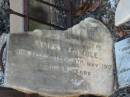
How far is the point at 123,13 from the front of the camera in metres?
5.25

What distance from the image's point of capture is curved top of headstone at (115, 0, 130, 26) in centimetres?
518

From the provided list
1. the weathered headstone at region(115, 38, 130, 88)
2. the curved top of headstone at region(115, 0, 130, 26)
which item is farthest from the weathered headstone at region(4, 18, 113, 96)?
the curved top of headstone at region(115, 0, 130, 26)

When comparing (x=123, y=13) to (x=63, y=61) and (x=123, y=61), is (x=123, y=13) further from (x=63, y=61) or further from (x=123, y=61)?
(x=63, y=61)

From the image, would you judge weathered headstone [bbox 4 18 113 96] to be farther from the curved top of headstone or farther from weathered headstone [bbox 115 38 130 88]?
Answer: the curved top of headstone

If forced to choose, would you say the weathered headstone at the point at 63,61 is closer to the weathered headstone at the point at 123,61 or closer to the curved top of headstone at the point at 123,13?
the weathered headstone at the point at 123,61

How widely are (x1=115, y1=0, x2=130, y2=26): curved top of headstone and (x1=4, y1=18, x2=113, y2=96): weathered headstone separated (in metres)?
0.41

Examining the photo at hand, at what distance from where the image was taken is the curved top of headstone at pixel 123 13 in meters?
5.18

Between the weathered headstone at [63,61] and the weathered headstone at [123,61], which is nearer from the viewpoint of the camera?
the weathered headstone at [63,61]

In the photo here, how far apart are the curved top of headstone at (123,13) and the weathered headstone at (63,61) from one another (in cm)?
41

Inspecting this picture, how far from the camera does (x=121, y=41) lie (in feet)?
18.5

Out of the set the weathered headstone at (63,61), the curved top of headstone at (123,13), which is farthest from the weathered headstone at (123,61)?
the curved top of headstone at (123,13)

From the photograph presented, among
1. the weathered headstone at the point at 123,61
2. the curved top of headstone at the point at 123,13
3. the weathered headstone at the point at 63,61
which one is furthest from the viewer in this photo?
the weathered headstone at the point at 123,61

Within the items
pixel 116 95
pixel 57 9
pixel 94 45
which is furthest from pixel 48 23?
pixel 116 95

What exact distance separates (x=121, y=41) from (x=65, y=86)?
3.05 ft
